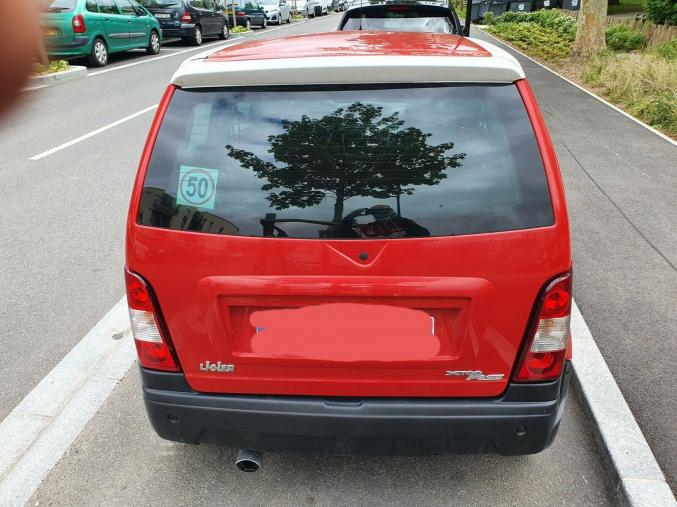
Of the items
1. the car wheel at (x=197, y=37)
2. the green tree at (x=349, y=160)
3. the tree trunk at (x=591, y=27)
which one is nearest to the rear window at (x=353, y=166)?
the green tree at (x=349, y=160)

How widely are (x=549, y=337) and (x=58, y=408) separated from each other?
2537 millimetres

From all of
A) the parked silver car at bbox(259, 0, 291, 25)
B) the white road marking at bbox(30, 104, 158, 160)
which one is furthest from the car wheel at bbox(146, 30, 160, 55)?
the parked silver car at bbox(259, 0, 291, 25)

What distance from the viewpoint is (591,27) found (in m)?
16.0

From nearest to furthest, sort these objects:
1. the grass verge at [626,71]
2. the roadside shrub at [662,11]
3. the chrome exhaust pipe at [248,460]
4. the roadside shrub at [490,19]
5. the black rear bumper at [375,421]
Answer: the black rear bumper at [375,421] → the chrome exhaust pipe at [248,460] → the grass verge at [626,71] → the roadside shrub at [662,11] → the roadside shrub at [490,19]

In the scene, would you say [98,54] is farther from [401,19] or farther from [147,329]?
[147,329]

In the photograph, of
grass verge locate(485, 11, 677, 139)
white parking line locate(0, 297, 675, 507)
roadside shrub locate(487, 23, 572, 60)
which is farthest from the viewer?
A: roadside shrub locate(487, 23, 572, 60)

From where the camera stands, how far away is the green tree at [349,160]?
2133mm

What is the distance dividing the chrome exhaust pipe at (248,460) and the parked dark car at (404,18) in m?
7.03

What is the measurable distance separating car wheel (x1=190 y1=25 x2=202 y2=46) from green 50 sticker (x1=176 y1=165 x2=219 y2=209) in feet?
71.3

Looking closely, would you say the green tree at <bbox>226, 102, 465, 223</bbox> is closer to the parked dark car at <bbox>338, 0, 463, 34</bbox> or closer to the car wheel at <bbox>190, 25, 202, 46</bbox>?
the parked dark car at <bbox>338, 0, 463, 34</bbox>

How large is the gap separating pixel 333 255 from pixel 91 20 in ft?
49.7

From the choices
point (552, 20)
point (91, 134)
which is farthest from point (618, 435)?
point (552, 20)

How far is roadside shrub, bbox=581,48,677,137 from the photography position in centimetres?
924

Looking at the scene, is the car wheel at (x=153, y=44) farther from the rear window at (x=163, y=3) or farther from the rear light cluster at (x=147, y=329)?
the rear light cluster at (x=147, y=329)
